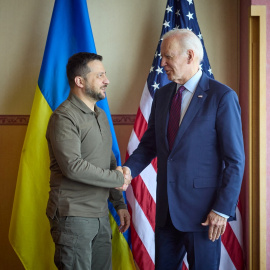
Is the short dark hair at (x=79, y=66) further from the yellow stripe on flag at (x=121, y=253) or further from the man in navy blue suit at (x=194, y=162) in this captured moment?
the yellow stripe on flag at (x=121, y=253)

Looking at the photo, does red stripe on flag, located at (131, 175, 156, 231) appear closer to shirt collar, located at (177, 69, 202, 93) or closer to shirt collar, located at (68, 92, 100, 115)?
shirt collar, located at (68, 92, 100, 115)

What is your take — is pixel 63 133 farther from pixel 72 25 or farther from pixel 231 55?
pixel 231 55

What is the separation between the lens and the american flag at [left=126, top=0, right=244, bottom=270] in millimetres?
2773

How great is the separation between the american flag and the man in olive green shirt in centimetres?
59

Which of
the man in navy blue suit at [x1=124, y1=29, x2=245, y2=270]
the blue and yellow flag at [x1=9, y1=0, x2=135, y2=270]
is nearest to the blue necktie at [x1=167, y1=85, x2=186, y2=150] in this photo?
the man in navy blue suit at [x1=124, y1=29, x2=245, y2=270]

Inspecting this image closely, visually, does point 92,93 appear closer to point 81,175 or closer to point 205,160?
point 81,175

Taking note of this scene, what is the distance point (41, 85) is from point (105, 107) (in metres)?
0.49

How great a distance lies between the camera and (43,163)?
2.77 meters

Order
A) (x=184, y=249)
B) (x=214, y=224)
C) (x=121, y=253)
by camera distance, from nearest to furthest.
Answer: (x=214, y=224), (x=184, y=249), (x=121, y=253)

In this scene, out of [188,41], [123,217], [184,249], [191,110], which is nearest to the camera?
[191,110]

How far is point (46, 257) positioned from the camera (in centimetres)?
275

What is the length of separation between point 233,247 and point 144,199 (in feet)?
2.40

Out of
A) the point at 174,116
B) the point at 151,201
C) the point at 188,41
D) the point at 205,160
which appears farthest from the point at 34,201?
the point at 188,41

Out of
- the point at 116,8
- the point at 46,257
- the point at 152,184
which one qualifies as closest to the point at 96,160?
the point at 152,184
